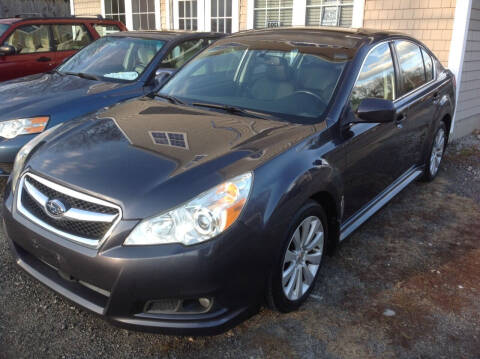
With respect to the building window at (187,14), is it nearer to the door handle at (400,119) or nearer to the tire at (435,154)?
the tire at (435,154)

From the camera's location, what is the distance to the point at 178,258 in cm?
210

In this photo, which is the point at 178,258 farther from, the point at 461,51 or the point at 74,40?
the point at 74,40

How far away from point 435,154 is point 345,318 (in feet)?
10.3

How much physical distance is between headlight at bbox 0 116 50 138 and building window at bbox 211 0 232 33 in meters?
6.26

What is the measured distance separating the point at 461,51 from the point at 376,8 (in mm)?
1506

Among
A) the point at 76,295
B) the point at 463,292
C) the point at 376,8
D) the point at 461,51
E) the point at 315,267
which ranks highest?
the point at 376,8

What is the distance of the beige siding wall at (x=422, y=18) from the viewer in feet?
21.2

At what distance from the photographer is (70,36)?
7672 mm

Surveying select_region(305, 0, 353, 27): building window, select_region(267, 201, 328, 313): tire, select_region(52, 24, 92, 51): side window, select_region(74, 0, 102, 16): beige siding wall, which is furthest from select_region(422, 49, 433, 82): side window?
select_region(74, 0, 102, 16): beige siding wall

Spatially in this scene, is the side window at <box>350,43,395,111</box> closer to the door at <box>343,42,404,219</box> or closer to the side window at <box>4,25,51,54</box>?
the door at <box>343,42,404,219</box>

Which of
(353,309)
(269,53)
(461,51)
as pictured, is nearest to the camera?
(353,309)

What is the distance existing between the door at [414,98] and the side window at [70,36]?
5.53 m

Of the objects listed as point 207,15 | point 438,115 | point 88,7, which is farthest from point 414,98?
point 88,7

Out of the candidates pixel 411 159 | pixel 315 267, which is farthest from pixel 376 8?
pixel 315 267
